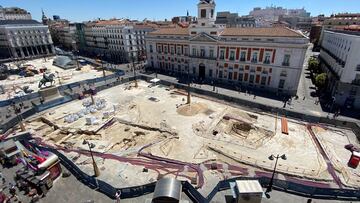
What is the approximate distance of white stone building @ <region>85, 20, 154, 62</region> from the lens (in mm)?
79363

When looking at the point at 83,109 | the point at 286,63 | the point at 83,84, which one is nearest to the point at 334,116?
the point at 286,63

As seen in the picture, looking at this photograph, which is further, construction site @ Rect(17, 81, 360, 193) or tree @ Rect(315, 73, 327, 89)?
tree @ Rect(315, 73, 327, 89)

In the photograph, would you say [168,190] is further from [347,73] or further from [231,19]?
[231,19]

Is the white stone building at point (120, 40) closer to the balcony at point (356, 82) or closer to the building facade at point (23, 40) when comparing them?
the building facade at point (23, 40)

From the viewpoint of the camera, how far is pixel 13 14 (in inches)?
5586

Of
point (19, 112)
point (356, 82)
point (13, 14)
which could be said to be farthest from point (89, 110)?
point (13, 14)

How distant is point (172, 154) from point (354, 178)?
22231 mm

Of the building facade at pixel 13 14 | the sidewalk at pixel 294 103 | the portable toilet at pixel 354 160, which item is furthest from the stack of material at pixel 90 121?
the building facade at pixel 13 14

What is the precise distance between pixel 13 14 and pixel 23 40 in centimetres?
7286

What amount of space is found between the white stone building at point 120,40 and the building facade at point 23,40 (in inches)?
1071

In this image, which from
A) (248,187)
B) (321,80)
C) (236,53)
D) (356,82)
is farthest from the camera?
(236,53)

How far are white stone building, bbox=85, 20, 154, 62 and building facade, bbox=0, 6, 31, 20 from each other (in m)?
A: 85.6

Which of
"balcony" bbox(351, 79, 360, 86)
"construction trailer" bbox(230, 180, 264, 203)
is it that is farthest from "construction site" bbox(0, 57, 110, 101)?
"balcony" bbox(351, 79, 360, 86)

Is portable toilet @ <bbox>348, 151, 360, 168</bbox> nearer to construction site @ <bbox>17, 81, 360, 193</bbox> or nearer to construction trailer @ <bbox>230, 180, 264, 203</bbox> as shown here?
construction site @ <bbox>17, 81, 360, 193</bbox>
